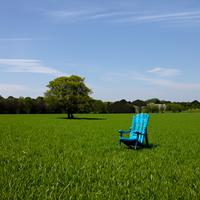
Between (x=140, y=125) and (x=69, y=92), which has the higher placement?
(x=69, y=92)

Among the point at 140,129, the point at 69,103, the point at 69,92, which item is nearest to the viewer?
the point at 140,129

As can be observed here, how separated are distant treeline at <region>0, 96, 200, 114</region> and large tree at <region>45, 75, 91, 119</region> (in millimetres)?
894

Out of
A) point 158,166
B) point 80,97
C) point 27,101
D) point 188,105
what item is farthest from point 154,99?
point 158,166

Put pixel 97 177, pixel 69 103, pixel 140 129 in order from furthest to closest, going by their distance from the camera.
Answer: pixel 69 103
pixel 140 129
pixel 97 177

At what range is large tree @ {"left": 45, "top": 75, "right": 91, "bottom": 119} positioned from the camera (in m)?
59.8

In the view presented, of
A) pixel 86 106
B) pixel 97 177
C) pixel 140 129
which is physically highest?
pixel 86 106

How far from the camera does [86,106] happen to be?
5997 centimetres

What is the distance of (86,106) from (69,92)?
3940mm

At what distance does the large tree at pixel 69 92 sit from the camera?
59.8 metres

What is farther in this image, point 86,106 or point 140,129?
point 86,106

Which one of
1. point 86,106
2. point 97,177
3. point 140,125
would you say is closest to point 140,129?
point 140,125

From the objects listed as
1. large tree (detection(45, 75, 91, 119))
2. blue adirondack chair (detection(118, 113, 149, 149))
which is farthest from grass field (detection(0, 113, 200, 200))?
large tree (detection(45, 75, 91, 119))

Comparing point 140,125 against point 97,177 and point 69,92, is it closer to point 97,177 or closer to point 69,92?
point 97,177

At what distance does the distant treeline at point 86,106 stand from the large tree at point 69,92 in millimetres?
894
